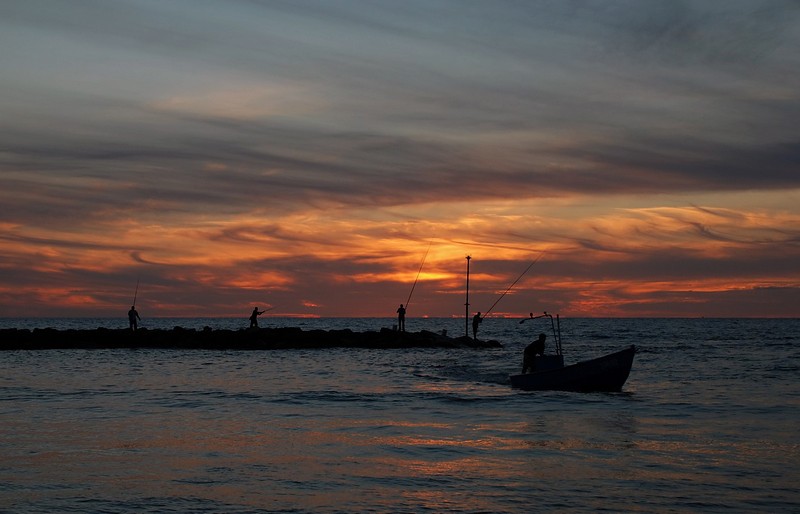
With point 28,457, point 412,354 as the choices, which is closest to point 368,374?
point 412,354

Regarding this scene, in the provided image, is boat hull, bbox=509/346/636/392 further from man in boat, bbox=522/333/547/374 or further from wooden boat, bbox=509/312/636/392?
man in boat, bbox=522/333/547/374

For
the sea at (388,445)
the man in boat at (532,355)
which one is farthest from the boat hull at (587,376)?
the sea at (388,445)

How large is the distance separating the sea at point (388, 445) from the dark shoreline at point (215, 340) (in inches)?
827

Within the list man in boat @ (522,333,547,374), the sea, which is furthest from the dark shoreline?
man in boat @ (522,333,547,374)

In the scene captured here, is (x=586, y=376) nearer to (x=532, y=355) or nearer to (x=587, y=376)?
A: (x=587, y=376)

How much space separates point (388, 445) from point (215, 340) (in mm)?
39291

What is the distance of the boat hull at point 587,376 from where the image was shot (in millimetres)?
26625

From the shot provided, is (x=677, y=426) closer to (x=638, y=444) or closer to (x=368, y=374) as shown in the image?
(x=638, y=444)

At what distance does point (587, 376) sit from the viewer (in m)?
26.7

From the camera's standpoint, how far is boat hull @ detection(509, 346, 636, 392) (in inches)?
1048

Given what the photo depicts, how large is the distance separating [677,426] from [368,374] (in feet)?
55.1

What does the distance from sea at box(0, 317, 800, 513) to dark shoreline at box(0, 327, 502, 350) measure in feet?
68.9

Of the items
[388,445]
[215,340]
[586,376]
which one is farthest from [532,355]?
[215,340]

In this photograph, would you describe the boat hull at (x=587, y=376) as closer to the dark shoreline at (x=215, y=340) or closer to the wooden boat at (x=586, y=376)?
the wooden boat at (x=586, y=376)
